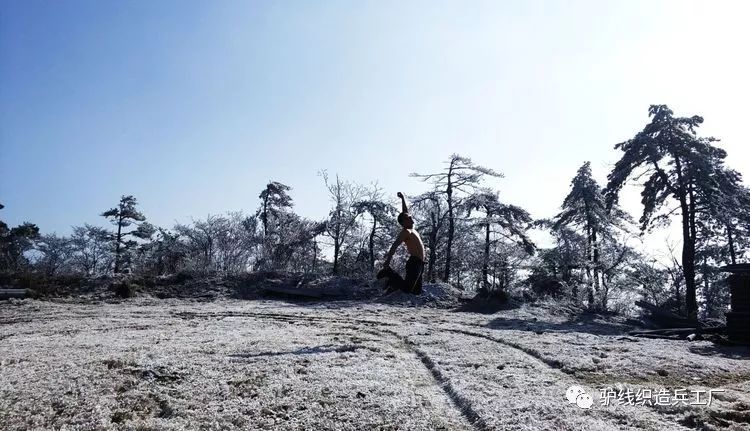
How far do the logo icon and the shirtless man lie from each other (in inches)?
155

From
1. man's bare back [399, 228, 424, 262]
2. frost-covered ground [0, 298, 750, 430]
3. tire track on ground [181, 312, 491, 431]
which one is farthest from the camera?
man's bare back [399, 228, 424, 262]

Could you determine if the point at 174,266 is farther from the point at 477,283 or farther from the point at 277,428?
the point at 477,283

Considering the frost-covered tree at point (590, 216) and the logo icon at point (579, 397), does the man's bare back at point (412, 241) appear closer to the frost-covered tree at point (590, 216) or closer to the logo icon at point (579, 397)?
the logo icon at point (579, 397)

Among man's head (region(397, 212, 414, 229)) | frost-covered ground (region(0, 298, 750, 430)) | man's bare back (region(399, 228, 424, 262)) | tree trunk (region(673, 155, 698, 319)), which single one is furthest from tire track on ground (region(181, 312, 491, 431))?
tree trunk (region(673, 155, 698, 319))

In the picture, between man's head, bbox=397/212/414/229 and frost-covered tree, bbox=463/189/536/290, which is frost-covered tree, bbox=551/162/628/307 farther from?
man's head, bbox=397/212/414/229

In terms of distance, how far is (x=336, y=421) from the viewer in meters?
2.89

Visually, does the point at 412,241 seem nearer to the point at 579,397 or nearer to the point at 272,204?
the point at 579,397

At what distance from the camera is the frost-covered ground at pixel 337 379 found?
9.43ft

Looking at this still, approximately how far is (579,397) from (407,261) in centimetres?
440

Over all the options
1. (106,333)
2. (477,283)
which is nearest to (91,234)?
(477,283)

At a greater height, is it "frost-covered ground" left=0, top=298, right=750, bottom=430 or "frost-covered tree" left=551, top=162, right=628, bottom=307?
"frost-covered tree" left=551, top=162, right=628, bottom=307

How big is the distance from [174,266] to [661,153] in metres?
21.0

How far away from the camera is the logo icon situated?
3.13 metres

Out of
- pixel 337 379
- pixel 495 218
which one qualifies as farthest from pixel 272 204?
pixel 337 379
